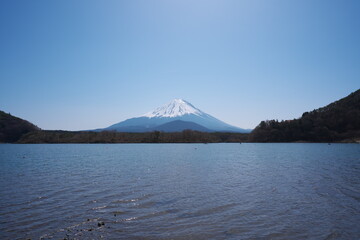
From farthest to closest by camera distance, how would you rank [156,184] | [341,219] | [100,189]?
[156,184] < [100,189] < [341,219]

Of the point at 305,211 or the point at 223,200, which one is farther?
the point at 223,200

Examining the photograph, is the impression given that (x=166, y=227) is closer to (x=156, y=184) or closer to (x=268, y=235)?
(x=268, y=235)

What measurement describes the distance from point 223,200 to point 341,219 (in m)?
7.90

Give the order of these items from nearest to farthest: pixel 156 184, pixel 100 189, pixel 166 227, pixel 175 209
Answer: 1. pixel 166 227
2. pixel 175 209
3. pixel 100 189
4. pixel 156 184

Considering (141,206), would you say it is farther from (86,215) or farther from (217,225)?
(217,225)

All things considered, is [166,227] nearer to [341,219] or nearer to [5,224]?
[5,224]

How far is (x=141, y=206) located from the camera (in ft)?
59.6

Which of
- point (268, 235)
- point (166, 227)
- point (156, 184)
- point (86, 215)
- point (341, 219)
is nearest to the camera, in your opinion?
point (268, 235)

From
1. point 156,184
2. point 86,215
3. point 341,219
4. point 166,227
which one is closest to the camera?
point 166,227

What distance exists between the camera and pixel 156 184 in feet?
89.1

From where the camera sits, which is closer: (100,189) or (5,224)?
(5,224)

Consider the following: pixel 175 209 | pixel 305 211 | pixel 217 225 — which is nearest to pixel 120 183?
pixel 175 209

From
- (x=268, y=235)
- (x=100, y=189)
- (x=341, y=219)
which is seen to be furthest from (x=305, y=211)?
(x=100, y=189)

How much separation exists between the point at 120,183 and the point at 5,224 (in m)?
14.4
